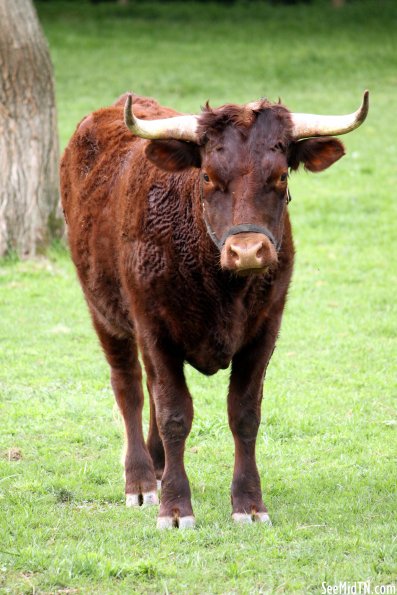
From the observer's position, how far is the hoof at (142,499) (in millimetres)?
6605

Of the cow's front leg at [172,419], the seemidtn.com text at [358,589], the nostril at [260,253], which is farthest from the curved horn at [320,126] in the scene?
the seemidtn.com text at [358,589]

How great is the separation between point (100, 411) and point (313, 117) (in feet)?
10.9

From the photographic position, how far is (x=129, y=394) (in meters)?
7.19

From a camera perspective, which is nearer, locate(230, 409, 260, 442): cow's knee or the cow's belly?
the cow's belly

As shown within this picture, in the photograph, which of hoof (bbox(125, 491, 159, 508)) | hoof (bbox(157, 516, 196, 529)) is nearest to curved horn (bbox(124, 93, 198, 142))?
A: hoof (bbox(157, 516, 196, 529))

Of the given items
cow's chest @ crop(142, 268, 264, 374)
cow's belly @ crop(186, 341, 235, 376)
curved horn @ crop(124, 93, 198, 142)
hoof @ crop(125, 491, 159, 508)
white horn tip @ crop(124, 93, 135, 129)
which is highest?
white horn tip @ crop(124, 93, 135, 129)

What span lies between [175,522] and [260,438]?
1.83 m

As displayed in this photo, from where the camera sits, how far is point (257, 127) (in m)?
5.66

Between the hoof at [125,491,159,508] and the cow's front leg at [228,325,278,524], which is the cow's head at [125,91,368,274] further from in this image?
the hoof at [125,491,159,508]

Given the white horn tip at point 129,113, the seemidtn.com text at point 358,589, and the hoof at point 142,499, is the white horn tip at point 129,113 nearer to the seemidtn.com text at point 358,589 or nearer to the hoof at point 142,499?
the hoof at point 142,499

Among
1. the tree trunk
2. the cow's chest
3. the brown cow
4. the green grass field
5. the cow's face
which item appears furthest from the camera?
the tree trunk

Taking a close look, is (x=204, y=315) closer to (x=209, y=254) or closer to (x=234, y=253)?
(x=209, y=254)

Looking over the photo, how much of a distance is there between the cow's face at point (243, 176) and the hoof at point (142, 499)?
5.95 ft

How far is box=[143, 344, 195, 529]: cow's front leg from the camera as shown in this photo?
237 inches
